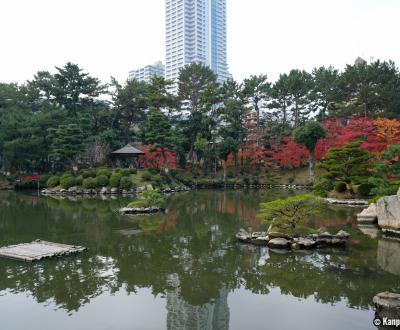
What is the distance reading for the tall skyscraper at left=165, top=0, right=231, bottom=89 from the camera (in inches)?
4200

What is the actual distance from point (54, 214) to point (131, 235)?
26.6ft

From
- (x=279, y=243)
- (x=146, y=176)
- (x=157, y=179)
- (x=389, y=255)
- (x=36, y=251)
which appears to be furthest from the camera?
(x=157, y=179)

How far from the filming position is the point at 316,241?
12688 mm

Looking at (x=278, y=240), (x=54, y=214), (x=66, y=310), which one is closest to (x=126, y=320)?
(x=66, y=310)

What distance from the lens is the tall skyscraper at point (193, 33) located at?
10669 cm

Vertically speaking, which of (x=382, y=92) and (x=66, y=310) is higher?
(x=382, y=92)

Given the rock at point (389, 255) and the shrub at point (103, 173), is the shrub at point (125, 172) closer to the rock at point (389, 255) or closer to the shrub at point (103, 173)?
the shrub at point (103, 173)

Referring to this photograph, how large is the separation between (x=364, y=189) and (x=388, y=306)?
18307 mm

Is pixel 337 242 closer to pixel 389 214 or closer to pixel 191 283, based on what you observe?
pixel 389 214

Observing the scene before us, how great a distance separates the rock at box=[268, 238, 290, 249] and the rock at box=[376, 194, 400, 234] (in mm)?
4957

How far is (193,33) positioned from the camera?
107m

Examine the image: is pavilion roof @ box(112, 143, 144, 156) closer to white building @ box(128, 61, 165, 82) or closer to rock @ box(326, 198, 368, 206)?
rock @ box(326, 198, 368, 206)

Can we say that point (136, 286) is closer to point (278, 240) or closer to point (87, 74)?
point (278, 240)

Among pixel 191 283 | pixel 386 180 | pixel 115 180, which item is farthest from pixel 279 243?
pixel 115 180
